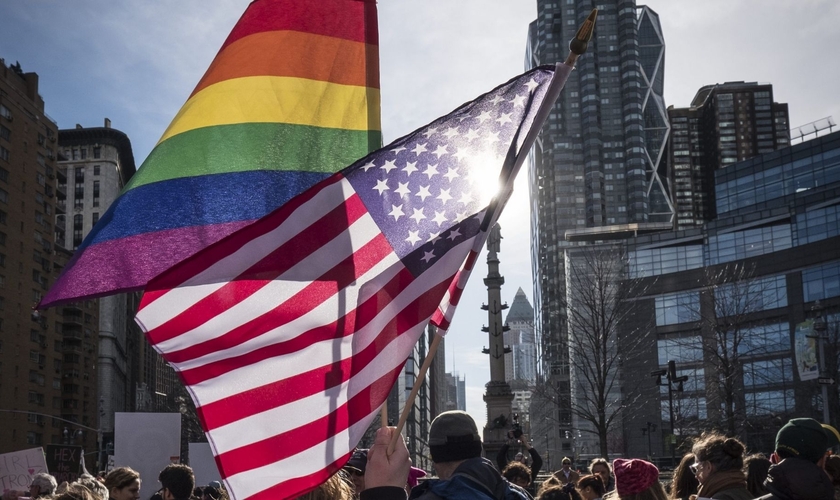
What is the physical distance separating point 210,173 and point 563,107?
17877 centimetres

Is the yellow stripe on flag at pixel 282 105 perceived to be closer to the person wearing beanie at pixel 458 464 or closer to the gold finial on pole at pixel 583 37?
the gold finial on pole at pixel 583 37

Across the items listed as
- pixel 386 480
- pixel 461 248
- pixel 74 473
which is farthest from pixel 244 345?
pixel 74 473

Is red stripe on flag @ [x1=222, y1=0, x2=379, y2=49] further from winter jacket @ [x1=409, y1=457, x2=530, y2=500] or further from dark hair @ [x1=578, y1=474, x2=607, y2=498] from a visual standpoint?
winter jacket @ [x1=409, y1=457, x2=530, y2=500]

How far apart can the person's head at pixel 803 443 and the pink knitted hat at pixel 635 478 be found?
163 cm

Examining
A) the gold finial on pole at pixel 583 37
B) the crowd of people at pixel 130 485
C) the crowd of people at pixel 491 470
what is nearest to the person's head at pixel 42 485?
the crowd of people at pixel 130 485

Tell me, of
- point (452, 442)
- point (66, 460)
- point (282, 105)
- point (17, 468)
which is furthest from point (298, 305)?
point (66, 460)

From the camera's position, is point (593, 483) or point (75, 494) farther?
point (593, 483)

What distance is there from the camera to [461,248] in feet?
17.7

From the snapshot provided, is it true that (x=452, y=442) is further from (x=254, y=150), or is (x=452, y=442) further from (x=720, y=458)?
(x=254, y=150)

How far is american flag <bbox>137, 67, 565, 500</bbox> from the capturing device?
4.93m

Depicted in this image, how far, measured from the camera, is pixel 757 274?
7944 centimetres

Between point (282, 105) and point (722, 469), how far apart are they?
4200 millimetres

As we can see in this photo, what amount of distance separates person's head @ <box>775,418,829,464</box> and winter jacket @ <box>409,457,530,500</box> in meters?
1.40

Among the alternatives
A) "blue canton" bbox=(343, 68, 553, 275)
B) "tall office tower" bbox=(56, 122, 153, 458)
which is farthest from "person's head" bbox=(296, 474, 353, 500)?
"tall office tower" bbox=(56, 122, 153, 458)
